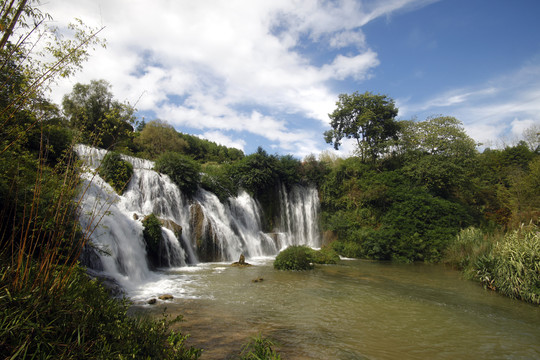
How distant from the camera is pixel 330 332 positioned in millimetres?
5551

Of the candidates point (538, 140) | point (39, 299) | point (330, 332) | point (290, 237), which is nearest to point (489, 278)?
point (330, 332)

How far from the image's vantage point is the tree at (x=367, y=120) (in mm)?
26938

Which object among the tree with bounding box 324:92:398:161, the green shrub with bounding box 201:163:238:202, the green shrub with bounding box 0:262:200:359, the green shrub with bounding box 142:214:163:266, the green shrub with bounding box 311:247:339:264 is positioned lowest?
the green shrub with bounding box 311:247:339:264

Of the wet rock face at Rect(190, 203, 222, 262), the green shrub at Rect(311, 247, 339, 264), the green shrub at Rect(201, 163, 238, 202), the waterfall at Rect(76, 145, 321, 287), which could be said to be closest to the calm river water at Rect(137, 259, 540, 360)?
the waterfall at Rect(76, 145, 321, 287)

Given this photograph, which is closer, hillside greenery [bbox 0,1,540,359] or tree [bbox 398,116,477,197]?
hillside greenery [bbox 0,1,540,359]

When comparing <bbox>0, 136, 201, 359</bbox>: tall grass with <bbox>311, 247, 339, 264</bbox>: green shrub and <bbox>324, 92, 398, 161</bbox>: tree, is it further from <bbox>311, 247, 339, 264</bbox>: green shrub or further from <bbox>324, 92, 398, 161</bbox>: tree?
<bbox>324, 92, 398, 161</bbox>: tree

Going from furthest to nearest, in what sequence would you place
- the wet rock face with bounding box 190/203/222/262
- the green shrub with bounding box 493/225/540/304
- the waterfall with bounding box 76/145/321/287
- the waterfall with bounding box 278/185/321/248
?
the waterfall with bounding box 278/185/321/248 < the wet rock face with bounding box 190/203/222/262 < the waterfall with bounding box 76/145/321/287 < the green shrub with bounding box 493/225/540/304

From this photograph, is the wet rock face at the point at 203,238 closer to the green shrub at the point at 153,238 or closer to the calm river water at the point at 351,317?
the green shrub at the point at 153,238

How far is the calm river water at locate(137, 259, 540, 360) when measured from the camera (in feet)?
16.0

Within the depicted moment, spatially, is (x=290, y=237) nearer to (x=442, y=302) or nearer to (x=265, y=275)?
(x=265, y=275)

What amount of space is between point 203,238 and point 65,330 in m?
12.3

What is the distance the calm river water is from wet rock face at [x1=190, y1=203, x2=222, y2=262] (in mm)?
3772

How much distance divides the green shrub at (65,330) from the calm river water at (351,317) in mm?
1222

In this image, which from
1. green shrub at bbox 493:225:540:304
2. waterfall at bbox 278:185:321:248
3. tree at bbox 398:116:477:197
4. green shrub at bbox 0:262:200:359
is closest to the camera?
green shrub at bbox 0:262:200:359
